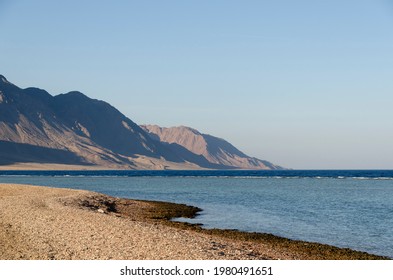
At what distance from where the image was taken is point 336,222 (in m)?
42.8

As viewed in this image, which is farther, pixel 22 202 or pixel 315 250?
pixel 22 202

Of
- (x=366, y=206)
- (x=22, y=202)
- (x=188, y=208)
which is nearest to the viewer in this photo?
(x=22, y=202)

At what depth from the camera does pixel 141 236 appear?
25.2 m

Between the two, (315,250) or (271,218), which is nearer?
(315,250)

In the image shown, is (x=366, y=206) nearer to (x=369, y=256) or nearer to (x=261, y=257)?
(x=369, y=256)

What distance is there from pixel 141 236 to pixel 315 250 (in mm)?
8999

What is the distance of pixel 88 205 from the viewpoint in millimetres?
46031

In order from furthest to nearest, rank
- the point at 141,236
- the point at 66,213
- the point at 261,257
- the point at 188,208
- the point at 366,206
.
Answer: the point at 366,206, the point at 188,208, the point at 66,213, the point at 141,236, the point at 261,257

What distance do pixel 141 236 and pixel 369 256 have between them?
1117 cm

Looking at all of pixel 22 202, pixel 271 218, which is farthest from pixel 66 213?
pixel 271 218
